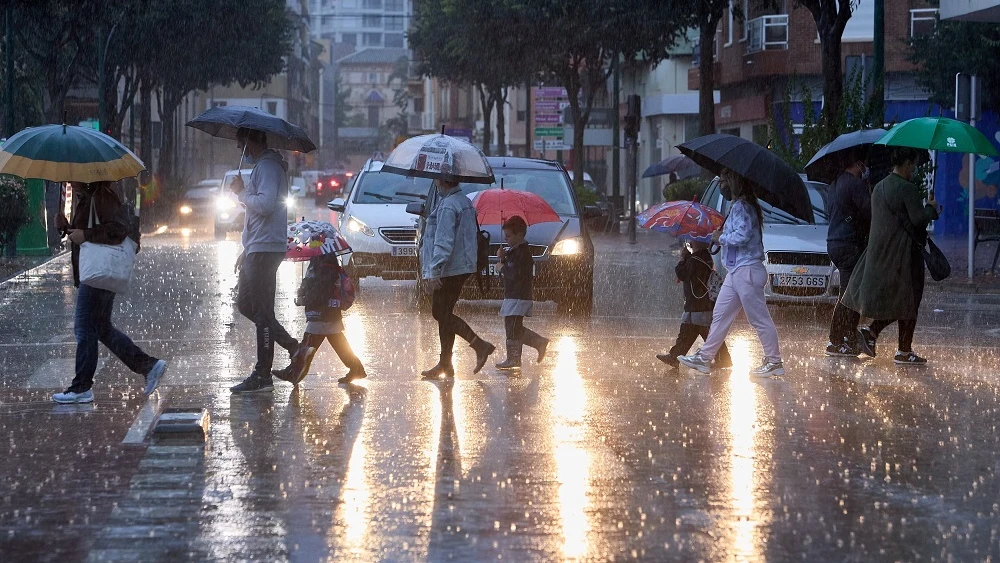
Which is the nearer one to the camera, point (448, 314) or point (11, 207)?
point (448, 314)

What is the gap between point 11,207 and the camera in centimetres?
2366

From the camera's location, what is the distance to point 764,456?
26.1 feet

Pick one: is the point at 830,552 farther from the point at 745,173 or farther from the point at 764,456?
the point at 745,173

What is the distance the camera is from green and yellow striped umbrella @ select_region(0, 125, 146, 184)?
9734 mm

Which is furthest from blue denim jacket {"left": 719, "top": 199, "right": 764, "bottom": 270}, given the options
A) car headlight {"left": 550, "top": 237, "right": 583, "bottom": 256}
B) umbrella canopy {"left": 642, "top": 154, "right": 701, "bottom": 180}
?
umbrella canopy {"left": 642, "top": 154, "right": 701, "bottom": 180}

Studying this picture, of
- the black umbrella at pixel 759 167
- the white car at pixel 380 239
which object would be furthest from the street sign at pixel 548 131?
the black umbrella at pixel 759 167

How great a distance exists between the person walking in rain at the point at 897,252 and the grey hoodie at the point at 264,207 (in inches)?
180

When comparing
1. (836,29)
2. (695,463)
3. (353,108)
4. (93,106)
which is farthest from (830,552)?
(353,108)

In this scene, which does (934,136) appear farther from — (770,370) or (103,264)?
(103,264)

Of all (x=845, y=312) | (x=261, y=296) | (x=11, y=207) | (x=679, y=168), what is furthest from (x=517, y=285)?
(x=679, y=168)

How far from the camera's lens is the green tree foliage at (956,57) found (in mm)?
33312

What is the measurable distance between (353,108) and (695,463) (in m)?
191

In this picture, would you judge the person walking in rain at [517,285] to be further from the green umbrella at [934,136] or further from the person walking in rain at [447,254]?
the green umbrella at [934,136]

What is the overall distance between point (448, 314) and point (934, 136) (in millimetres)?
4640
